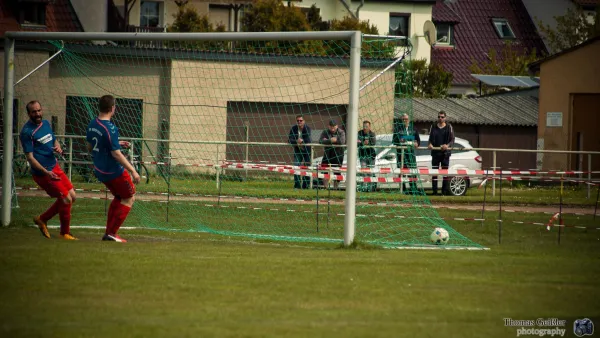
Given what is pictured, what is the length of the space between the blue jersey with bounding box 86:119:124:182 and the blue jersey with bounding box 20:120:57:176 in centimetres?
103

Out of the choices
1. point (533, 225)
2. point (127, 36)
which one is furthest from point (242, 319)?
point (533, 225)

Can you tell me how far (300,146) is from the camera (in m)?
19.5

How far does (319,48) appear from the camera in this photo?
116 ft

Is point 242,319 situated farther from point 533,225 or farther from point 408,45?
point 533,225

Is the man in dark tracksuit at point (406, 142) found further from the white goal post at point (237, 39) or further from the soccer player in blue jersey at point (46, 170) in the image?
the soccer player in blue jersey at point (46, 170)

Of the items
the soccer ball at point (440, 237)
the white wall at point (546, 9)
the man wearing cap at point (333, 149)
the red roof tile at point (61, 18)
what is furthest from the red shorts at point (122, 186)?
the white wall at point (546, 9)

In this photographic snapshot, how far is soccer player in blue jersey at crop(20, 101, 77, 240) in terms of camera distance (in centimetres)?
1245

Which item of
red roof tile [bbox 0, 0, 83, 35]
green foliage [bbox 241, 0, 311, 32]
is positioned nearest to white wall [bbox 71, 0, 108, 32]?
red roof tile [bbox 0, 0, 83, 35]

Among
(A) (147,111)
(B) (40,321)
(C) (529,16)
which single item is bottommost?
(B) (40,321)

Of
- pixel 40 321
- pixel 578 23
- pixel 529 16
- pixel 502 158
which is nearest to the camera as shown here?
pixel 40 321

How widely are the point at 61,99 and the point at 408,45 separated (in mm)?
9600

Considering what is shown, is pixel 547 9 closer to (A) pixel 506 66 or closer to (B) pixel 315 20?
(A) pixel 506 66

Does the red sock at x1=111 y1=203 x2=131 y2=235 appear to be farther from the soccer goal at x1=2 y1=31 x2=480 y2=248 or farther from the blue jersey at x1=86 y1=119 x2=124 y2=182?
the soccer goal at x1=2 y1=31 x2=480 y2=248

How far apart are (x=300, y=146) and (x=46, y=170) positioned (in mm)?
7753
